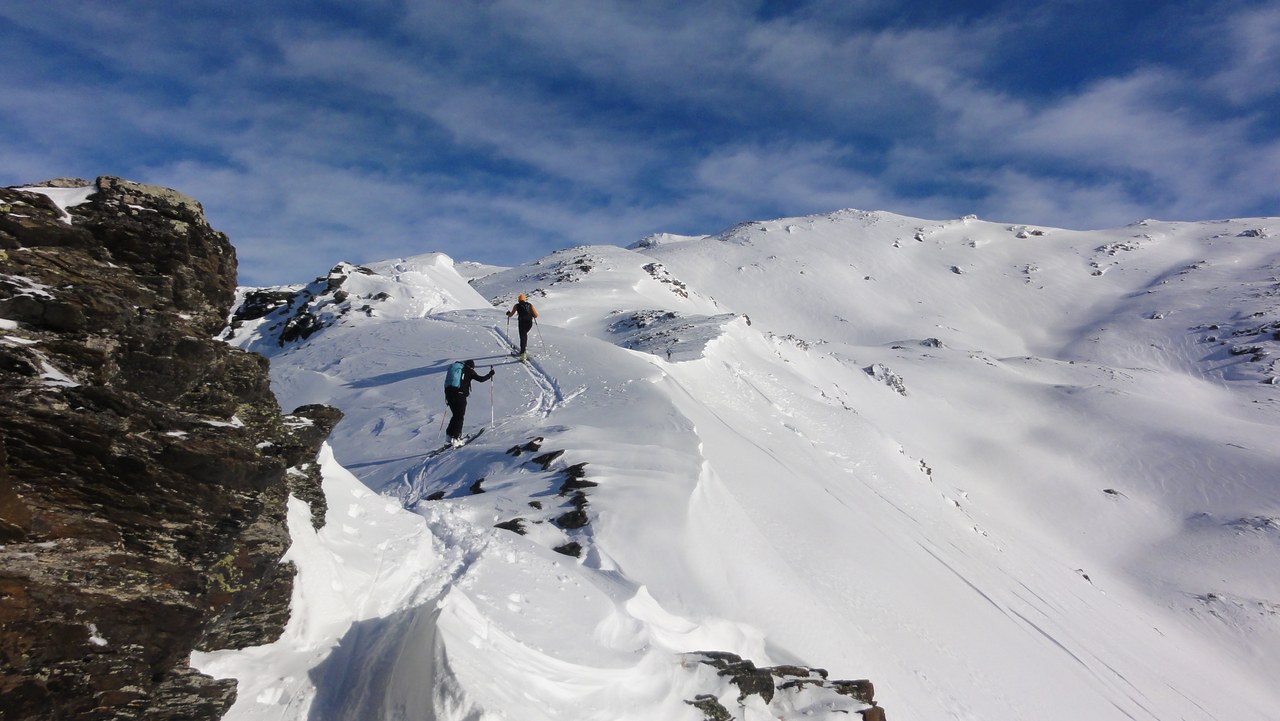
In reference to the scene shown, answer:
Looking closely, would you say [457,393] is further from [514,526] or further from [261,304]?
[261,304]

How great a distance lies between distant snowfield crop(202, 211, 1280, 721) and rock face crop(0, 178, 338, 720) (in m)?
0.83

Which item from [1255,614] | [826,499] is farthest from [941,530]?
[1255,614]

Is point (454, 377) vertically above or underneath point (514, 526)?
above

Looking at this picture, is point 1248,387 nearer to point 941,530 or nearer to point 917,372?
point 917,372

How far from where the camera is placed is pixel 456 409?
→ 16.0m

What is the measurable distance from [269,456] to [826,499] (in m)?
14.3

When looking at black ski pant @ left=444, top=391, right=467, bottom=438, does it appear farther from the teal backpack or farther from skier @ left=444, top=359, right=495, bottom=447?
the teal backpack

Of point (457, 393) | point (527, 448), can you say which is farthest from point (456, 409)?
point (527, 448)

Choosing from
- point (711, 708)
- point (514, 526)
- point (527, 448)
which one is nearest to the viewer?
point (711, 708)

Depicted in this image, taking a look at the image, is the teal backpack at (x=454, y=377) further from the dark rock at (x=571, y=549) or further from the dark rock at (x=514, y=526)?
the dark rock at (x=571, y=549)

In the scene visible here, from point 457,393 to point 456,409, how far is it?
1.38ft

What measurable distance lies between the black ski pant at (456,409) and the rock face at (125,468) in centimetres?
962

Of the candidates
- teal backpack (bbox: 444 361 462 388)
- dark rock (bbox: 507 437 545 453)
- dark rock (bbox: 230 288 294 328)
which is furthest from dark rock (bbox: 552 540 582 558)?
dark rock (bbox: 230 288 294 328)

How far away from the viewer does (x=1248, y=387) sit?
59.5 metres
